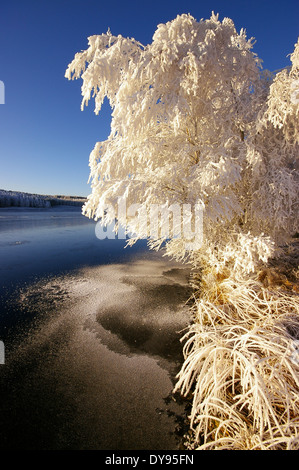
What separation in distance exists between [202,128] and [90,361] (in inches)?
208

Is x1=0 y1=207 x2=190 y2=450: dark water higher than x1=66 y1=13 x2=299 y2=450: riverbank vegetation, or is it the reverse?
x1=66 y1=13 x2=299 y2=450: riverbank vegetation

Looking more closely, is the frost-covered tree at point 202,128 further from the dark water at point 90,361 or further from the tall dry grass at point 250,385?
the dark water at point 90,361

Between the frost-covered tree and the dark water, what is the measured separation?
1.79 meters

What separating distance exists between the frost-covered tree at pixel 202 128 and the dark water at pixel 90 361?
1.79 m

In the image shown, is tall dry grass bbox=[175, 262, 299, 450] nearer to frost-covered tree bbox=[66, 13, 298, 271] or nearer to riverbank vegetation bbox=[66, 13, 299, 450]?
riverbank vegetation bbox=[66, 13, 299, 450]

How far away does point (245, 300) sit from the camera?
10.1 feet

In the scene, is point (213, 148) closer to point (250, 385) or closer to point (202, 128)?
point (202, 128)

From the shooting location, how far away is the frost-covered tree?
11.6ft

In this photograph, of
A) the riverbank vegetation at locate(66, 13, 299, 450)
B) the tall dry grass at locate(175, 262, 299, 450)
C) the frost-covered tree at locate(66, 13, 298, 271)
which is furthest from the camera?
the frost-covered tree at locate(66, 13, 298, 271)

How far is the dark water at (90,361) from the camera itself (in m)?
1.79

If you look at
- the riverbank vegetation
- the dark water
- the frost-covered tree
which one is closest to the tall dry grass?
the riverbank vegetation

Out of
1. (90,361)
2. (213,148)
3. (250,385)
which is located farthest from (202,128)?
(90,361)
